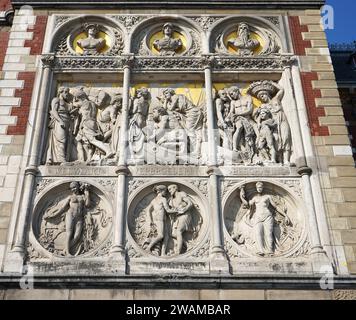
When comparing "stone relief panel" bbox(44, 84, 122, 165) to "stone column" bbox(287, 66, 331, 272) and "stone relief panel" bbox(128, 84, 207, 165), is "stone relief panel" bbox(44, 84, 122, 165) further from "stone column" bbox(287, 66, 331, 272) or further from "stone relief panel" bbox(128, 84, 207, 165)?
"stone column" bbox(287, 66, 331, 272)

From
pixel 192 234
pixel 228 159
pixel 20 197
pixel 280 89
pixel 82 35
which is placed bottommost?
pixel 192 234

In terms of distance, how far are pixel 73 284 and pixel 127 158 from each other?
2.73 m

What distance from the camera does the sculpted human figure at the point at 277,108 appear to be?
34.0ft

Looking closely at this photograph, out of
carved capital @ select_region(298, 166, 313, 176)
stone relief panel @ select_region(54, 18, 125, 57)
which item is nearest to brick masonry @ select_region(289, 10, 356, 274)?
carved capital @ select_region(298, 166, 313, 176)

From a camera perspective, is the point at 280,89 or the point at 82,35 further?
the point at 82,35

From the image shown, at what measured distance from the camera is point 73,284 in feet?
27.7

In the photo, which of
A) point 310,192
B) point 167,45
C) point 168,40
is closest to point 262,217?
point 310,192

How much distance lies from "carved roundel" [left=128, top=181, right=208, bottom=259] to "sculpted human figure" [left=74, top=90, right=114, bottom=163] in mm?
1247

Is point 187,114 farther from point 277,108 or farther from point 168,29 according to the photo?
point 168,29

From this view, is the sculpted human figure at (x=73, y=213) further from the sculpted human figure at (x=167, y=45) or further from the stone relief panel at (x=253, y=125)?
the sculpted human figure at (x=167, y=45)

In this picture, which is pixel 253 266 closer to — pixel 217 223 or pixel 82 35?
pixel 217 223

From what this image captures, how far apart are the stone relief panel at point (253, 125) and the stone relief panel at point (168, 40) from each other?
3.93 ft

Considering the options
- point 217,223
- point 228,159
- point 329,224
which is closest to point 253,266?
point 217,223

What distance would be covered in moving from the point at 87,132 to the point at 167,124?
1604 mm
